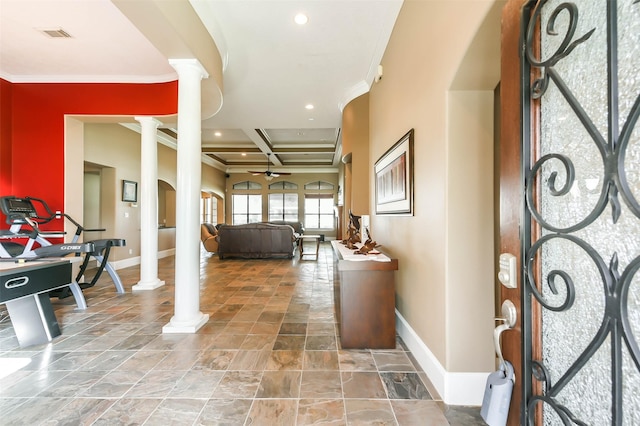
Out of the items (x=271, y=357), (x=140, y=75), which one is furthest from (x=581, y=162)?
(x=140, y=75)

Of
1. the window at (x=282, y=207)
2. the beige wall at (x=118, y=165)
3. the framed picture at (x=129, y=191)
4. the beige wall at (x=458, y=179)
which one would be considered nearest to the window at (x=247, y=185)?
the window at (x=282, y=207)

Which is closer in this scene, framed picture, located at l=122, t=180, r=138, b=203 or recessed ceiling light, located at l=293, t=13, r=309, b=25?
recessed ceiling light, located at l=293, t=13, r=309, b=25

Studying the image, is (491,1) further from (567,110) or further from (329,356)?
(329,356)

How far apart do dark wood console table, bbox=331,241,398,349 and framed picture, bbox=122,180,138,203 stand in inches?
240

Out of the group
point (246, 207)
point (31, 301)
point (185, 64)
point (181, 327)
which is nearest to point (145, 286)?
point (31, 301)

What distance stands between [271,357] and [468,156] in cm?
218

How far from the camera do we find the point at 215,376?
6.87ft

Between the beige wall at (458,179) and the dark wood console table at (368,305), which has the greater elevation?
the beige wall at (458,179)

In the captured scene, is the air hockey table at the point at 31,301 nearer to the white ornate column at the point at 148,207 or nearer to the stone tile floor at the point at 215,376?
the stone tile floor at the point at 215,376

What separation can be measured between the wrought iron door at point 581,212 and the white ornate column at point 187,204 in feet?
9.69

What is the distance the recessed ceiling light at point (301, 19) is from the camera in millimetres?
2912

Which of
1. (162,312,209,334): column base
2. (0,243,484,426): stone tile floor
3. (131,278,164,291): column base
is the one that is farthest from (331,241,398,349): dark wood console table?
(131,278,164,291): column base

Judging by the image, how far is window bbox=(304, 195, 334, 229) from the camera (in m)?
13.0

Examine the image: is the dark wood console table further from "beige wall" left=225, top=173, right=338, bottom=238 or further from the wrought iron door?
"beige wall" left=225, top=173, right=338, bottom=238
